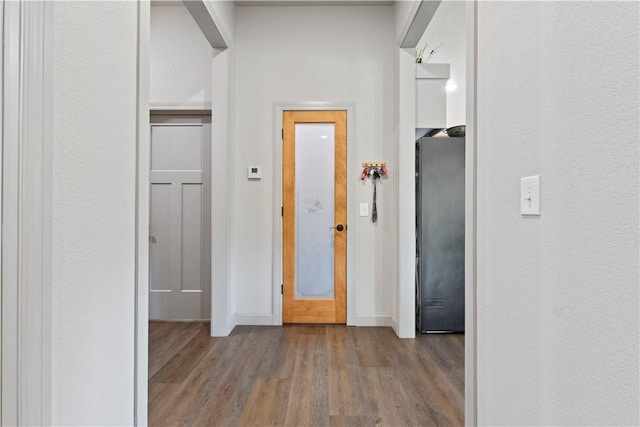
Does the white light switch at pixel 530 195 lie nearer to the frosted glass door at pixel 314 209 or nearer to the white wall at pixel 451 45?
the frosted glass door at pixel 314 209

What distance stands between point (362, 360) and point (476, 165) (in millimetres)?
1769

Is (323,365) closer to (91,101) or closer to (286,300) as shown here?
(286,300)

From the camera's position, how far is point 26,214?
0.98m

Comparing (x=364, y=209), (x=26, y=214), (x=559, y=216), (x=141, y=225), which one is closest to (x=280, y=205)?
(x=364, y=209)

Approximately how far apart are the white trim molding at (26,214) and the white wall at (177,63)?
264 cm

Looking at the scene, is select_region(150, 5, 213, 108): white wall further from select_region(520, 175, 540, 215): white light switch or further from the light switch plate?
select_region(520, 175, 540, 215): white light switch

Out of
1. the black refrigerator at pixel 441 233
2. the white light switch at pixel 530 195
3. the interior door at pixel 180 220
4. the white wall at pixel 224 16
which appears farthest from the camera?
the interior door at pixel 180 220

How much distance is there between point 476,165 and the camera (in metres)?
1.55

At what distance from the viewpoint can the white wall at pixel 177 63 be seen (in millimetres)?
3570

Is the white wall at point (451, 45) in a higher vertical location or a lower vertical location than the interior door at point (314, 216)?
higher

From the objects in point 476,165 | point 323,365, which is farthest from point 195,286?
point 476,165

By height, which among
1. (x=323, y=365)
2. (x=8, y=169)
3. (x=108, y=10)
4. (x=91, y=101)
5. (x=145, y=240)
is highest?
(x=108, y=10)

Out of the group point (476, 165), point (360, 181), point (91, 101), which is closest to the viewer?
point (91, 101)

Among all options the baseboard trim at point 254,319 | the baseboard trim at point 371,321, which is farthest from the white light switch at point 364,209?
the baseboard trim at point 254,319
